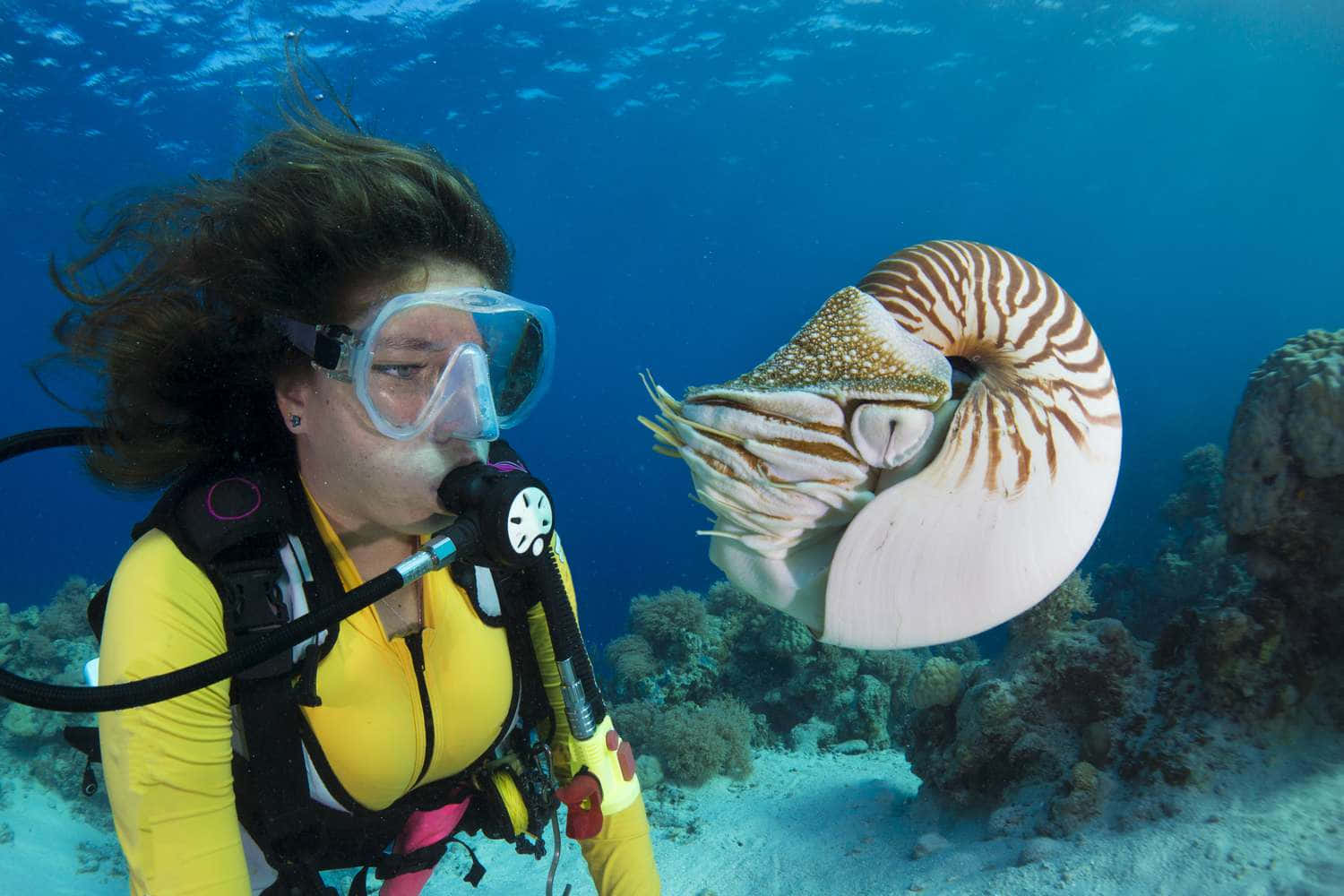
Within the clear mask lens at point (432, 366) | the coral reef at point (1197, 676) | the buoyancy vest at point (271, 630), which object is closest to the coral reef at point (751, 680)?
the coral reef at point (1197, 676)

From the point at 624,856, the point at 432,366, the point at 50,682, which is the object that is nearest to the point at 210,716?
the point at 432,366

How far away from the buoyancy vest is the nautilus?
2.68ft

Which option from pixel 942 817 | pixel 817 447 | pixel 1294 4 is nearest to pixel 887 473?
pixel 817 447

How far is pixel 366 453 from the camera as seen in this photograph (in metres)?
1.57

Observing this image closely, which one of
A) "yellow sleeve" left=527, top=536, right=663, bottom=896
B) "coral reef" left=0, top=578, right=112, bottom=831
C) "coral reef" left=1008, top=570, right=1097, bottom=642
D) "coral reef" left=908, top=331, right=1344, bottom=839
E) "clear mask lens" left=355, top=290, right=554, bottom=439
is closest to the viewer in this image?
"clear mask lens" left=355, top=290, right=554, bottom=439

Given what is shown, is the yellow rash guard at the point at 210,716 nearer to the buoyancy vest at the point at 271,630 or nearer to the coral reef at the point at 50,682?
the buoyancy vest at the point at 271,630

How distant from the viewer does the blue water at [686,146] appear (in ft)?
39.7

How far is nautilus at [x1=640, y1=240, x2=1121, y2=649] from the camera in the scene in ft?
4.37

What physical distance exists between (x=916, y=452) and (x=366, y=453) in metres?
1.22

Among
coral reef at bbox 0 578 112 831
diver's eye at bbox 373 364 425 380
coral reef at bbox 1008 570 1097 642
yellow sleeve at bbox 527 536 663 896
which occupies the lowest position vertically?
coral reef at bbox 0 578 112 831

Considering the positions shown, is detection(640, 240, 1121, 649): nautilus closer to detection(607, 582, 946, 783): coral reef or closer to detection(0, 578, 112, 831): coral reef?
detection(607, 582, 946, 783): coral reef

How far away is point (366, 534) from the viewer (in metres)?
1.76

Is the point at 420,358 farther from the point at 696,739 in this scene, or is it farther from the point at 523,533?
the point at 696,739

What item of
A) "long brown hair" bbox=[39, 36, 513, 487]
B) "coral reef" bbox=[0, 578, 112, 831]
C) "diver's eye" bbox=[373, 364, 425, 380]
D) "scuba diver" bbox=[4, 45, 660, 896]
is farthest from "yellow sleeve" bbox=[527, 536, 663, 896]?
"coral reef" bbox=[0, 578, 112, 831]
